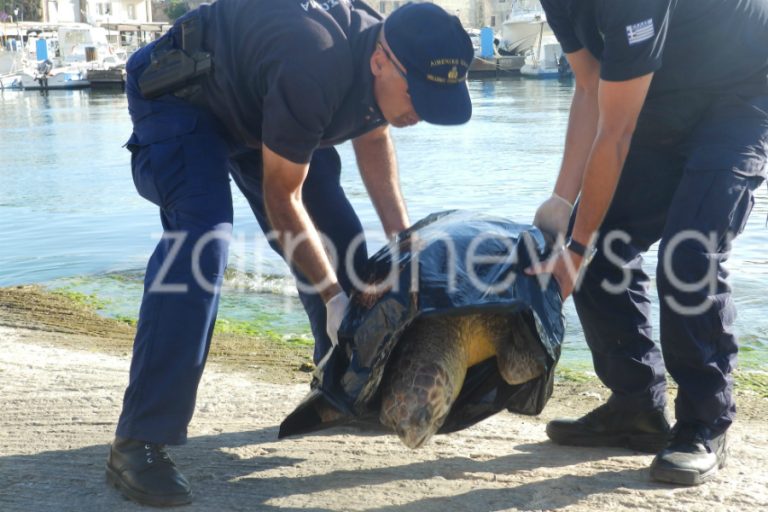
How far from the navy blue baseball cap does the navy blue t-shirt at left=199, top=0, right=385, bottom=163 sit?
0.13 metres

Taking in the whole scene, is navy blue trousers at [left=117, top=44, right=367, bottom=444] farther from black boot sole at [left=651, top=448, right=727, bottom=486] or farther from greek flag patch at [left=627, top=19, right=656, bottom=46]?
black boot sole at [left=651, top=448, right=727, bottom=486]

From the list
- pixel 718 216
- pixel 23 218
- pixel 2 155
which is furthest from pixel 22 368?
pixel 2 155

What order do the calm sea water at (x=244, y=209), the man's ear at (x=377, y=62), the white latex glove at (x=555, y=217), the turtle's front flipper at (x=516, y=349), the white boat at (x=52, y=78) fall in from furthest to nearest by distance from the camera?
the white boat at (x=52, y=78) → the calm sea water at (x=244, y=209) → the white latex glove at (x=555, y=217) → the turtle's front flipper at (x=516, y=349) → the man's ear at (x=377, y=62)

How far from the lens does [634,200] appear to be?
3648 millimetres

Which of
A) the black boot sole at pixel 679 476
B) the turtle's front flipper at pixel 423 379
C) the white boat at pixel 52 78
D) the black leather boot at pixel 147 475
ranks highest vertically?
the turtle's front flipper at pixel 423 379

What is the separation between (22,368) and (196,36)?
2.27 metres

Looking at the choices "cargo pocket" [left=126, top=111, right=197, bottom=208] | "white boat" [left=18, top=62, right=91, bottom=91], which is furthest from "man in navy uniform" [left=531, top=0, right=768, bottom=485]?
"white boat" [left=18, top=62, right=91, bottom=91]

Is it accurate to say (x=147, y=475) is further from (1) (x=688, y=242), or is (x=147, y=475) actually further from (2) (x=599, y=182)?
(1) (x=688, y=242)

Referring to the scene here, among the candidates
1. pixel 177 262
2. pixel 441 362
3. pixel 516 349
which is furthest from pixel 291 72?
pixel 516 349

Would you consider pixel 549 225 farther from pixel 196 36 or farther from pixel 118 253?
pixel 118 253

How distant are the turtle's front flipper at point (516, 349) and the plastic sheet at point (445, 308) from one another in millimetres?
28

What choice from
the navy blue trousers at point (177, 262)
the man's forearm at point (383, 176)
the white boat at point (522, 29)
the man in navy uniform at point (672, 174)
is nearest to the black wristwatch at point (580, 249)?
the man in navy uniform at point (672, 174)

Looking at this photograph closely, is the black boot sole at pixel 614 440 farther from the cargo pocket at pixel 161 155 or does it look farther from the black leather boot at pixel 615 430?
the cargo pocket at pixel 161 155

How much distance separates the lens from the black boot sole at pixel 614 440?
377 cm
